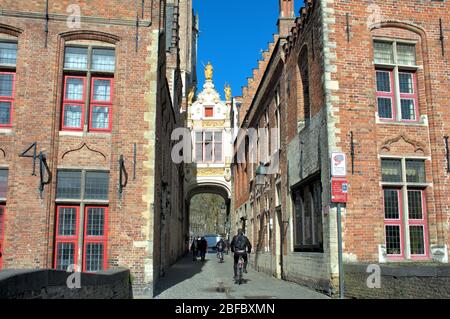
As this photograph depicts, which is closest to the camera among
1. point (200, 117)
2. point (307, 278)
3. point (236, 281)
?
point (307, 278)

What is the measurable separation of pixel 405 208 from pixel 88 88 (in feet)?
29.7

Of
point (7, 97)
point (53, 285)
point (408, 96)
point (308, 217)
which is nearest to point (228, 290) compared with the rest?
point (308, 217)

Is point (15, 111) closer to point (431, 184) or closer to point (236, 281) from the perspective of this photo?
point (236, 281)

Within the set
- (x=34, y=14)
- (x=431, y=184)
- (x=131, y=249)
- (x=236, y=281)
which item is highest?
(x=34, y=14)

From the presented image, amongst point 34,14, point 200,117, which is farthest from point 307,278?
point 200,117

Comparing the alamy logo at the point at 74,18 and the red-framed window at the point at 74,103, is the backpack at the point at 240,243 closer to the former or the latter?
the red-framed window at the point at 74,103

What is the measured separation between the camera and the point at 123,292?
10969mm

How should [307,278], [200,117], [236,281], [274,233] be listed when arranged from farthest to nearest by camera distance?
[200,117] < [274,233] < [236,281] < [307,278]

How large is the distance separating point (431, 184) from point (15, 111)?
36.4 ft

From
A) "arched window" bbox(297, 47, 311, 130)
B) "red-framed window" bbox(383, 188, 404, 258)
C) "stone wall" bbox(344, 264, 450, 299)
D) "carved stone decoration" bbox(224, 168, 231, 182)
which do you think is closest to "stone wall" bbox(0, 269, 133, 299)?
"stone wall" bbox(344, 264, 450, 299)

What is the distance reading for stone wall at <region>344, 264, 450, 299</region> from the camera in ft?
27.5

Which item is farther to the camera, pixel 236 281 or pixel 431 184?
pixel 236 281

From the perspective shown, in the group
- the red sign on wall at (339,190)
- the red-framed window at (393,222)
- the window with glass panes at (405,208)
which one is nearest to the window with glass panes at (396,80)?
the window with glass panes at (405,208)

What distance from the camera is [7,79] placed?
12719 millimetres
